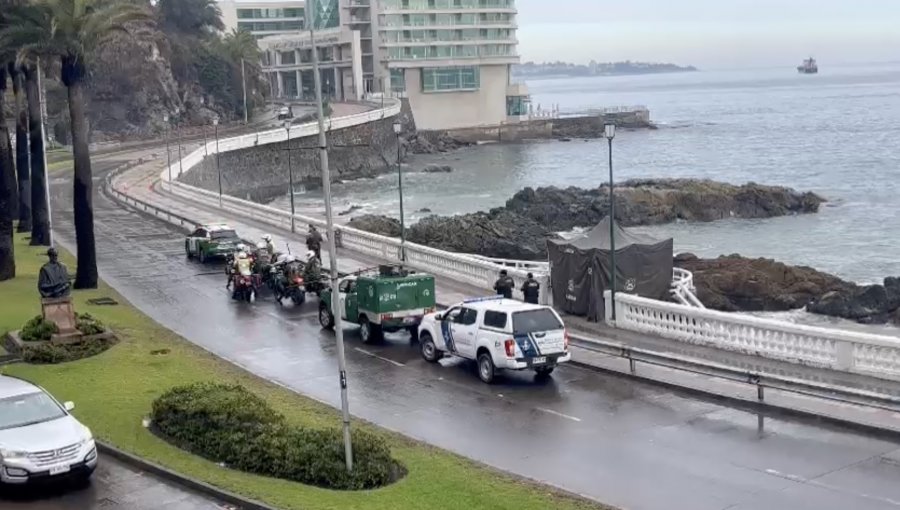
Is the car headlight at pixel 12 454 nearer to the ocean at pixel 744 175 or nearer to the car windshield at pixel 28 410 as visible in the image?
the car windshield at pixel 28 410

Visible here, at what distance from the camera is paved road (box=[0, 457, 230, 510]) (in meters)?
14.9

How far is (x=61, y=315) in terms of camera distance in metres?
24.7

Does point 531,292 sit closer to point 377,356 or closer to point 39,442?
point 377,356

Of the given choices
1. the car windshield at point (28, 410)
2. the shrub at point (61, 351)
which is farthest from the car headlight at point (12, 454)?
the shrub at point (61, 351)

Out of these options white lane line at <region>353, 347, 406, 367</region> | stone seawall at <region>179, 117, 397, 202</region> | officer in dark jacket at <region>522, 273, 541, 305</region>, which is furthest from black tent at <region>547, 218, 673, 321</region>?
stone seawall at <region>179, 117, 397, 202</region>

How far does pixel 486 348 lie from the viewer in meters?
22.2

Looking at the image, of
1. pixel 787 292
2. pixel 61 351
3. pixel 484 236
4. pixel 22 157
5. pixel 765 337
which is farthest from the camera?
pixel 484 236

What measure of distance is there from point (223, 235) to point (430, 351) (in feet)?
68.5

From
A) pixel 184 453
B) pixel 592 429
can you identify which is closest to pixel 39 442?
pixel 184 453

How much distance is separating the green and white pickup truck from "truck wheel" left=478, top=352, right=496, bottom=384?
20982 millimetres

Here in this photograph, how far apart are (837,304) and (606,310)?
54.0 ft

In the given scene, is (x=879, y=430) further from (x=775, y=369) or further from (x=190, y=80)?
(x=190, y=80)

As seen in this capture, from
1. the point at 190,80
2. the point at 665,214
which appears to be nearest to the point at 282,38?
the point at 190,80

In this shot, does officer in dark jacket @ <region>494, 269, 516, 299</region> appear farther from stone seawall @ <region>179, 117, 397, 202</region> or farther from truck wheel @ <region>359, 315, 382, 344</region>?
stone seawall @ <region>179, 117, 397, 202</region>
